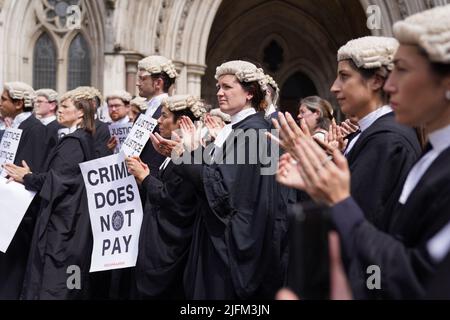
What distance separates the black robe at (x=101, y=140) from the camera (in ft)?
20.8

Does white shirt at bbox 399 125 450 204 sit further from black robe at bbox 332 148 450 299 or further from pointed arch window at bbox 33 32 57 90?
pointed arch window at bbox 33 32 57 90

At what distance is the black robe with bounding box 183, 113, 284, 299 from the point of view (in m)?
4.18

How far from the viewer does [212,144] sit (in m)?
4.60

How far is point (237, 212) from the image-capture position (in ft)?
13.9

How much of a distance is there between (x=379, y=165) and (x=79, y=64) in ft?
36.6

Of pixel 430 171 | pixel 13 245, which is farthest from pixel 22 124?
pixel 430 171

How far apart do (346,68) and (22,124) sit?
4272mm

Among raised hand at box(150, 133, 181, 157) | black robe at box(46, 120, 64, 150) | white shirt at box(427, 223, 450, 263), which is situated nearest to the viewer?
white shirt at box(427, 223, 450, 263)

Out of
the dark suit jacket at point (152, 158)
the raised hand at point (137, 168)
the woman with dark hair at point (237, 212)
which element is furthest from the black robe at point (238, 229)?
the dark suit jacket at point (152, 158)

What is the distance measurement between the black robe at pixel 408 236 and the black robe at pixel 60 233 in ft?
13.0

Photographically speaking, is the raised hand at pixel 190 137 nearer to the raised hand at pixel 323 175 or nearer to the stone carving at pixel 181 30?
the raised hand at pixel 323 175

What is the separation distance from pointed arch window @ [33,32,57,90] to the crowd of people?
5835 millimetres

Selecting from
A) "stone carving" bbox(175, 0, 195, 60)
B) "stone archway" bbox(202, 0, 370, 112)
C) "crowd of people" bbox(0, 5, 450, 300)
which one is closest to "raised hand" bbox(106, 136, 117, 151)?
"crowd of people" bbox(0, 5, 450, 300)

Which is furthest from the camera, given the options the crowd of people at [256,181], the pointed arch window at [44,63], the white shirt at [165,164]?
the pointed arch window at [44,63]
